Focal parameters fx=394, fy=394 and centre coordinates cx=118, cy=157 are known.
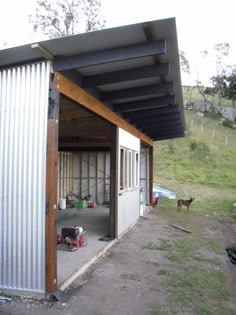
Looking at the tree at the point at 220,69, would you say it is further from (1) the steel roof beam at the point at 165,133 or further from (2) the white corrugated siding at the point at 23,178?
(2) the white corrugated siding at the point at 23,178

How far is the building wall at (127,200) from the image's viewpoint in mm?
9036

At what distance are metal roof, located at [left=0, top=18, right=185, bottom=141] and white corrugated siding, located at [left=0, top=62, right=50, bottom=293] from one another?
0.30m

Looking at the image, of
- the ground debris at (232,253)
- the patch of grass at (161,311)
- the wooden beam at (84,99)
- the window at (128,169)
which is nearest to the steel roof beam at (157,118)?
the window at (128,169)

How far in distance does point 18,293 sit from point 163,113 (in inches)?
282

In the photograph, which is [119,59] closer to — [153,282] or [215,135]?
[153,282]

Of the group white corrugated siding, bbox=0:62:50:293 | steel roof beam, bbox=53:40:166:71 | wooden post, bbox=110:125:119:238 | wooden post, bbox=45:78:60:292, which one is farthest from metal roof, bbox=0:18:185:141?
wooden post, bbox=110:125:119:238

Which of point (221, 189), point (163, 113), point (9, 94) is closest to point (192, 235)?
point (163, 113)

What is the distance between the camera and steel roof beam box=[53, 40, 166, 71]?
15.9 ft

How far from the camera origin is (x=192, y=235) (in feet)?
33.6

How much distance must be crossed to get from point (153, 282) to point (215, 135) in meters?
33.8

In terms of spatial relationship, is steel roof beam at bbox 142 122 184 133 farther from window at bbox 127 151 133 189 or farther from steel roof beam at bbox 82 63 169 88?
steel roof beam at bbox 82 63 169 88

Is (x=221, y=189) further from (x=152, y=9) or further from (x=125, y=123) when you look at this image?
(x=152, y=9)

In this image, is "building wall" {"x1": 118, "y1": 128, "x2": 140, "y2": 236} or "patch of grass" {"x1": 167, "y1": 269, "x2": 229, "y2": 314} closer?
"patch of grass" {"x1": 167, "y1": 269, "x2": 229, "y2": 314}

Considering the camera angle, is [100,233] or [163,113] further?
[163,113]
